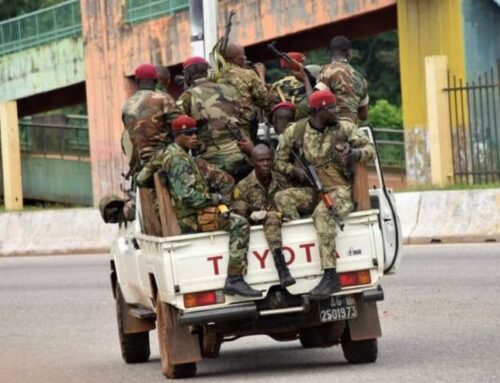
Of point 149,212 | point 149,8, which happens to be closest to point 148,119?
point 149,212

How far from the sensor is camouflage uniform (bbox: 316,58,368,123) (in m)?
14.3

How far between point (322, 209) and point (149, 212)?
146cm

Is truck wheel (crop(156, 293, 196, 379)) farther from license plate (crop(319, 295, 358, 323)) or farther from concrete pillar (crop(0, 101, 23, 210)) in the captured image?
concrete pillar (crop(0, 101, 23, 210))

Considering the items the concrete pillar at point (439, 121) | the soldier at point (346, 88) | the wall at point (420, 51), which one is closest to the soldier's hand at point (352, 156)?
the soldier at point (346, 88)

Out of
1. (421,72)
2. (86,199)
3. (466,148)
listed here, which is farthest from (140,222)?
(86,199)

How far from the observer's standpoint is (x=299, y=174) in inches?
494

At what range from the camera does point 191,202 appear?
1230 cm

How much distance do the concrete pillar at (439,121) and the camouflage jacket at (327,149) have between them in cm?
1539

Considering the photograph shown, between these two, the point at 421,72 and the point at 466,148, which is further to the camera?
the point at 421,72

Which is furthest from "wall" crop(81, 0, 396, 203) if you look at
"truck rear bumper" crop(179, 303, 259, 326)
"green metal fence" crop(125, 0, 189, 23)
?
"truck rear bumper" crop(179, 303, 259, 326)

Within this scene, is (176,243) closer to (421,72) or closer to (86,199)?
(421,72)

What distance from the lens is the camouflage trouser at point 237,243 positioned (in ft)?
39.4

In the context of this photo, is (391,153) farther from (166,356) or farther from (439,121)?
(166,356)

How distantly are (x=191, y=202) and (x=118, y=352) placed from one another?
3491 millimetres
